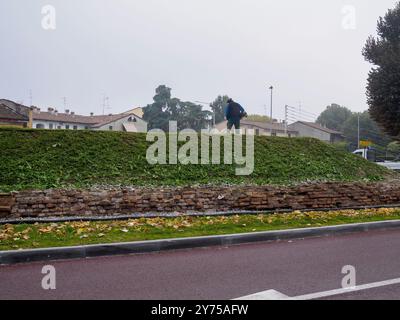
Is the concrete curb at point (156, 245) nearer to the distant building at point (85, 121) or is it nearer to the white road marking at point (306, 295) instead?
the white road marking at point (306, 295)

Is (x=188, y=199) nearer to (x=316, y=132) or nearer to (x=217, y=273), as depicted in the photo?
(x=217, y=273)

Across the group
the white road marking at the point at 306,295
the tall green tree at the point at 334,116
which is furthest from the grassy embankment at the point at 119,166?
the tall green tree at the point at 334,116

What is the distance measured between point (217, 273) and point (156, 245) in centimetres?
152

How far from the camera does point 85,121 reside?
6962 cm

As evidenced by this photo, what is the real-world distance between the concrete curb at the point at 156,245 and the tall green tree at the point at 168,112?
Result: 52272mm

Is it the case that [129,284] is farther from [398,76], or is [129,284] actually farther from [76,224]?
[398,76]

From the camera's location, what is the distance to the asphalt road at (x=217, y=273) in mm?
4559

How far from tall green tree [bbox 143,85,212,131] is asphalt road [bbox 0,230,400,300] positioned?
175ft

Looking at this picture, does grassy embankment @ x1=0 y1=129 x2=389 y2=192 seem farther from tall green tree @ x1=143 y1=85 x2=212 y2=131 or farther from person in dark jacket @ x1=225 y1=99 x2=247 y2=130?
tall green tree @ x1=143 y1=85 x2=212 y2=131

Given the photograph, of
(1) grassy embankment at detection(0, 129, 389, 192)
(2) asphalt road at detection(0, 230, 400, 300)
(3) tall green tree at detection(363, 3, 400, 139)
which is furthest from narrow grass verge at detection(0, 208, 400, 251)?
(3) tall green tree at detection(363, 3, 400, 139)

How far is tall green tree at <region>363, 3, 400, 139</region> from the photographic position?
2000 cm

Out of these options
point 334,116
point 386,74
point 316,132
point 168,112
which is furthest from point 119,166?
point 334,116

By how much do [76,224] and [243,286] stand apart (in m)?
4.39
